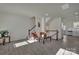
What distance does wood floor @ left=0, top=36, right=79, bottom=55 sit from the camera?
2389 mm

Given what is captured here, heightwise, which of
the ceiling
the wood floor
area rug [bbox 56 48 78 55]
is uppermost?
the ceiling

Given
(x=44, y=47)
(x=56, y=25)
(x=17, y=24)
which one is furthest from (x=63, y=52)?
(x=17, y=24)

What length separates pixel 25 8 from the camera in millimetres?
2408

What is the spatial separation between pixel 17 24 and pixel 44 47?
38.2 inches

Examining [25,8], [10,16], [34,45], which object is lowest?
[34,45]

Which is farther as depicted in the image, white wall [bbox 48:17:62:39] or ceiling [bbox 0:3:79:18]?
white wall [bbox 48:17:62:39]

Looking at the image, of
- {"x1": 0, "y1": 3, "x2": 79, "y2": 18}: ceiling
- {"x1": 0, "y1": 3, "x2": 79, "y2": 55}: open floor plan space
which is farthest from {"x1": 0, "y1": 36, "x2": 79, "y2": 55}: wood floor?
{"x1": 0, "y1": 3, "x2": 79, "y2": 18}: ceiling

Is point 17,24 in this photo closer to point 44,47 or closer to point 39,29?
point 39,29

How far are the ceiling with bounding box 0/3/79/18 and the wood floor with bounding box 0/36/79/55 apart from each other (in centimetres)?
71

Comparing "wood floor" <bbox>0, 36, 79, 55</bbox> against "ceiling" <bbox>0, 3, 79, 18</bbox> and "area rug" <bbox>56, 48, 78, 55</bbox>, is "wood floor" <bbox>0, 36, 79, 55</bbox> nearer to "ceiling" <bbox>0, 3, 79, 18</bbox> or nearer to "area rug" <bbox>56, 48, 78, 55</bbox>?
"area rug" <bbox>56, 48, 78, 55</bbox>

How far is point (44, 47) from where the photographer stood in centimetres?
252
